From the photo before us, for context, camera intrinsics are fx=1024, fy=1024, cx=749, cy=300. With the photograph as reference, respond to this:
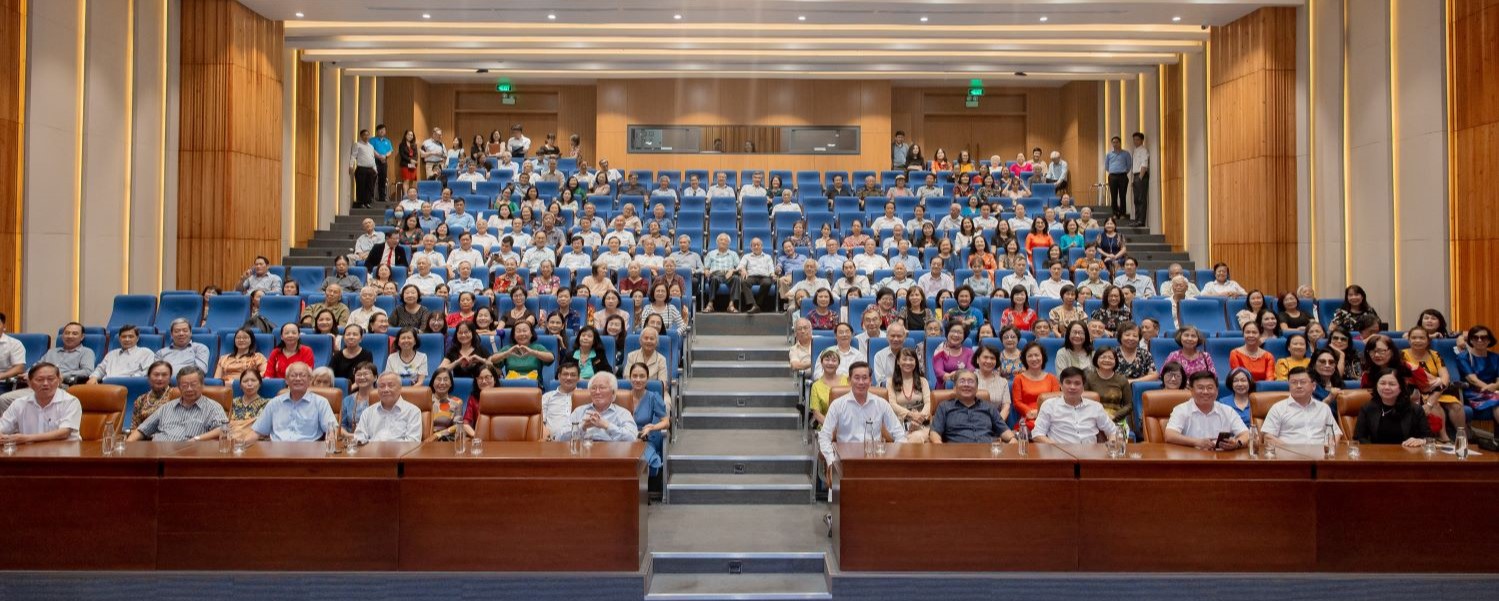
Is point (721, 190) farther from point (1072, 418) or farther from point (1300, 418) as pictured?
point (1300, 418)

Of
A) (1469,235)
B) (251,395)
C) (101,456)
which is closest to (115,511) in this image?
(101,456)

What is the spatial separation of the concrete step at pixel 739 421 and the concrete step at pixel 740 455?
22 centimetres

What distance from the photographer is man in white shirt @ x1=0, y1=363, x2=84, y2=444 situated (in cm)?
424

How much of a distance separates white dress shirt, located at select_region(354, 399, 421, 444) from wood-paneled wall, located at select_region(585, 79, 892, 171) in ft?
29.9

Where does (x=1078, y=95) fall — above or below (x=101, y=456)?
above

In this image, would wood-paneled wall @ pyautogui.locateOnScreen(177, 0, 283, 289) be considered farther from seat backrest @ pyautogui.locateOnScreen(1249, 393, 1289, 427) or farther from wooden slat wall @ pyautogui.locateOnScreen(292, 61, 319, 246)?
seat backrest @ pyautogui.locateOnScreen(1249, 393, 1289, 427)

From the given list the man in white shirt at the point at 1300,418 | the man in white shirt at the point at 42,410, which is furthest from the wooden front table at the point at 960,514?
the man in white shirt at the point at 42,410

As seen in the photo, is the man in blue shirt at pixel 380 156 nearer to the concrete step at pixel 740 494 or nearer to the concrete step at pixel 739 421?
the concrete step at pixel 739 421

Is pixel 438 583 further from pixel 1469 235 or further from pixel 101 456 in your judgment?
pixel 1469 235

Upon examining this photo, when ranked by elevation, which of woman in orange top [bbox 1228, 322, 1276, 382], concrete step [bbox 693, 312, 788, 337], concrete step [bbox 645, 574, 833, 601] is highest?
concrete step [bbox 693, 312, 788, 337]

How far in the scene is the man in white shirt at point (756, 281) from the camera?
7727mm

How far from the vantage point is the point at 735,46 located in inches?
409

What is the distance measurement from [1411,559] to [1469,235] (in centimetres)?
381

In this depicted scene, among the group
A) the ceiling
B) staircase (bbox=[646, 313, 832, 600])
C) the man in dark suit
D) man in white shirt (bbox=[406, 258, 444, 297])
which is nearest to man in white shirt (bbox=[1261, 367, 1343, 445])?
Answer: staircase (bbox=[646, 313, 832, 600])
